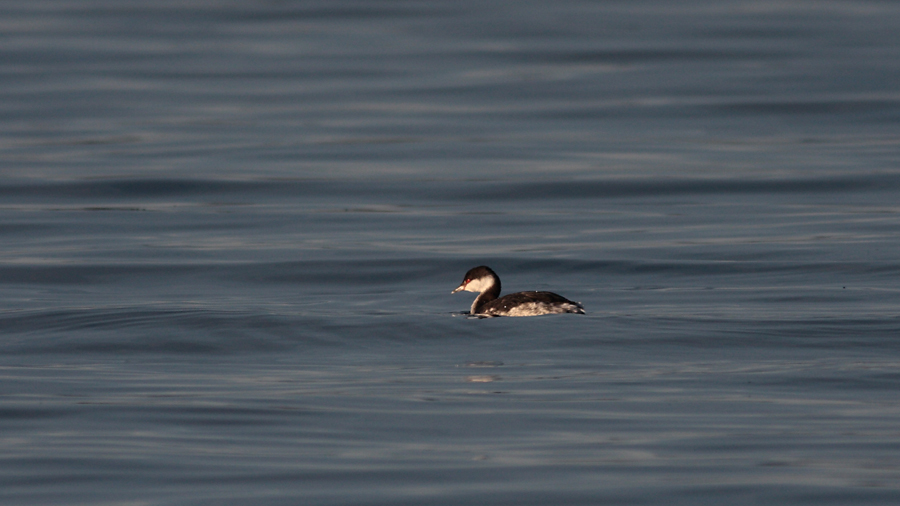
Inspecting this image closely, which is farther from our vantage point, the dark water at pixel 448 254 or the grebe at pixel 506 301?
the grebe at pixel 506 301

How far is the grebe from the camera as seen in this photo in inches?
538

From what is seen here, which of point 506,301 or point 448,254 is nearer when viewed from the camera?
point 506,301

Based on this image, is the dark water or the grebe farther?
the grebe

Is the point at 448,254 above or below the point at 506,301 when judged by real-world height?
above

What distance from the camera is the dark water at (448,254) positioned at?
9.05 m

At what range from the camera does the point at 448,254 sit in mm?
18594

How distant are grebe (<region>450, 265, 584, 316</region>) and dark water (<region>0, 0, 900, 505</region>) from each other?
0.25m

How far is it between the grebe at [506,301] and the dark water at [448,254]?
251 mm

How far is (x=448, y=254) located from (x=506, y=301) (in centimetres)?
439

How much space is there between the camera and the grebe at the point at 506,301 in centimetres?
1366

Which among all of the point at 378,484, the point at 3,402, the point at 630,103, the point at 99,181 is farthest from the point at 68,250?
the point at 630,103

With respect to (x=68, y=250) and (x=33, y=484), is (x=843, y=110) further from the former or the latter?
(x=33, y=484)

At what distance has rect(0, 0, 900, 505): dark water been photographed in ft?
29.7

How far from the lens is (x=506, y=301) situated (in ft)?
46.8
